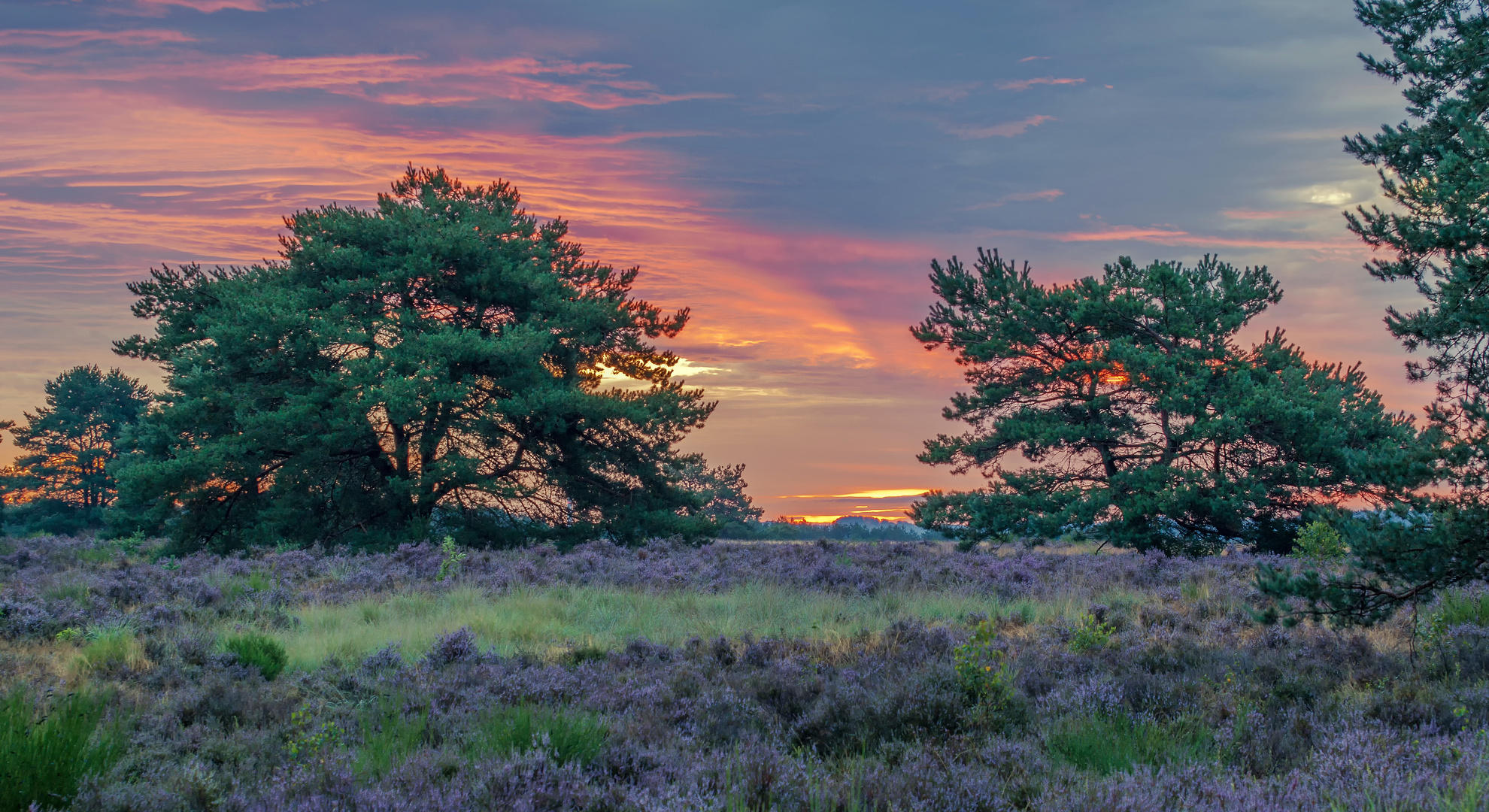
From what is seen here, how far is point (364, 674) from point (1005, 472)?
756 inches

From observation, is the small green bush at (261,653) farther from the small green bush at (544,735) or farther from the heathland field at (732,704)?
the small green bush at (544,735)

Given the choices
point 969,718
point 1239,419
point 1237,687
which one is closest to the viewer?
point 969,718

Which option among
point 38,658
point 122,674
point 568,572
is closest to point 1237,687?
point 122,674

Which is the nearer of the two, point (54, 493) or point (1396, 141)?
point (1396, 141)

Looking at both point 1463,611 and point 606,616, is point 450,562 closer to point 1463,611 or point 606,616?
point 606,616

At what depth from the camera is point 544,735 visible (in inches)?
213

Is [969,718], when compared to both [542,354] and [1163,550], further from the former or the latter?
[542,354]

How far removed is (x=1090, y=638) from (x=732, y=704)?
4482mm

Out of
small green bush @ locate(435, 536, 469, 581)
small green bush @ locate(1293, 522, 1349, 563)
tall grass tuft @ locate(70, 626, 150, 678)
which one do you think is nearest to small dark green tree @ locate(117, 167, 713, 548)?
small green bush @ locate(435, 536, 469, 581)

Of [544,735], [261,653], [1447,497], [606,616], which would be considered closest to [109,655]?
[261,653]

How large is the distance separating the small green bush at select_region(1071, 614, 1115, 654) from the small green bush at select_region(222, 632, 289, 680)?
8.08 m

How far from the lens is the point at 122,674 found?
8.29m

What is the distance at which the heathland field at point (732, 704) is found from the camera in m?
4.83

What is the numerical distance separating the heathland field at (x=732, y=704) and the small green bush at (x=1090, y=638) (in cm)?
4
